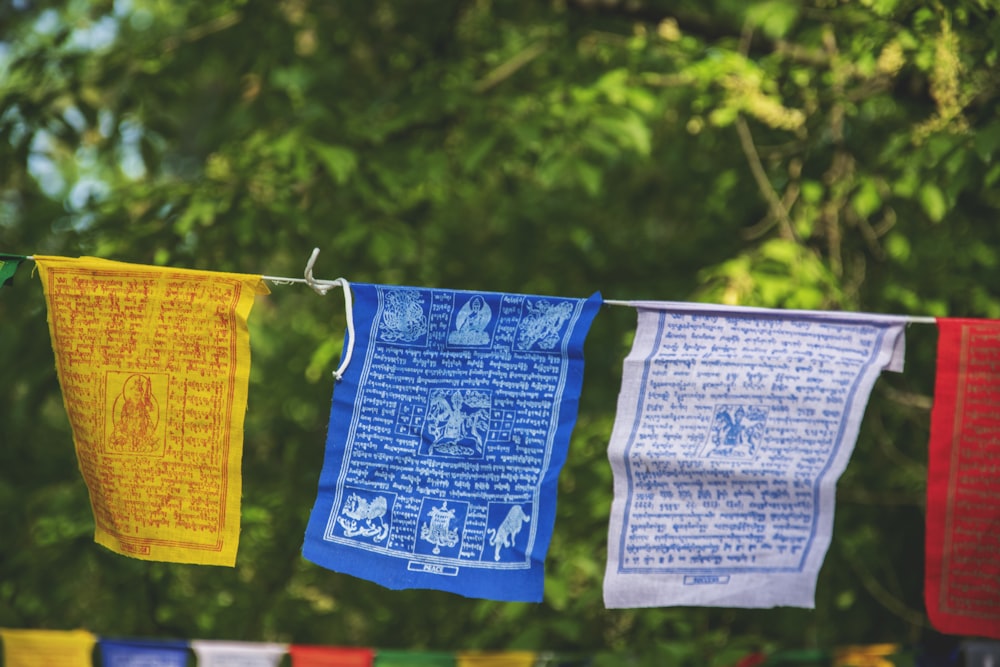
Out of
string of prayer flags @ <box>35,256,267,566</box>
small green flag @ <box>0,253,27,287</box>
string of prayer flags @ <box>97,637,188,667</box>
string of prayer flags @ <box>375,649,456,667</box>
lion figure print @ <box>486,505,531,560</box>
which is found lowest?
string of prayer flags @ <box>375,649,456,667</box>

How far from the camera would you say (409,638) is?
341 cm

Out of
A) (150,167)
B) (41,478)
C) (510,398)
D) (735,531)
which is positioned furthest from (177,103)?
(735,531)

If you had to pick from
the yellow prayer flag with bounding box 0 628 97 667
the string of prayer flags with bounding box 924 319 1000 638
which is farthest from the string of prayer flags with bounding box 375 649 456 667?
the string of prayer flags with bounding box 924 319 1000 638

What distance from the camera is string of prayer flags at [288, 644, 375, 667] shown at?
2.63m

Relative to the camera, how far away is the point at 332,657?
104 inches

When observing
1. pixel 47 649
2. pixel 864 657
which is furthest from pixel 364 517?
pixel 864 657

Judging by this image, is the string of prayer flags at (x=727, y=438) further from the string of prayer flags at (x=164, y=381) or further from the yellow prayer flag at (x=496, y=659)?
the yellow prayer flag at (x=496, y=659)

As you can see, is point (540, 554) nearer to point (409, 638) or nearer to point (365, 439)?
point (365, 439)

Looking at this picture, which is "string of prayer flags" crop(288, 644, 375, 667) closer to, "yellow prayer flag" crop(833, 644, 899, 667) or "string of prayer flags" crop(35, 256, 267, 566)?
"string of prayer flags" crop(35, 256, 267, 566)

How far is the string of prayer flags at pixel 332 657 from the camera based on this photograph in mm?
2631

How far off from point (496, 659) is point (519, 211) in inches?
67.3

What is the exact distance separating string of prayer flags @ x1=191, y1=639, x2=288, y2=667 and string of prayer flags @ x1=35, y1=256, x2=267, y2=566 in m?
0.99

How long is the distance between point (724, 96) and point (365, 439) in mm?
1624

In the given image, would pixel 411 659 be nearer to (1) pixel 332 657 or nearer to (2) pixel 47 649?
(1) pixel 332 657
